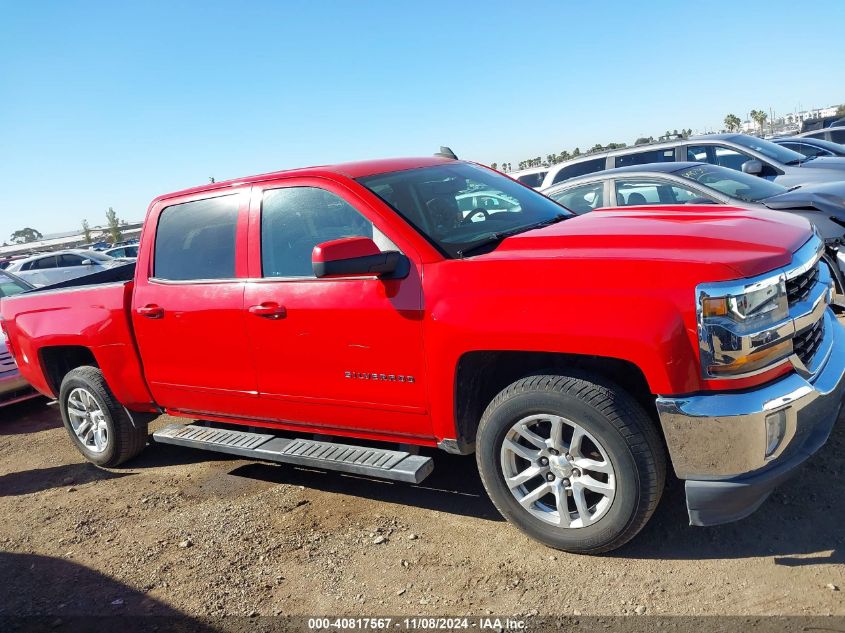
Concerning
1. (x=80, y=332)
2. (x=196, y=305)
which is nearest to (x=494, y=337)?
(x=196, y=305)

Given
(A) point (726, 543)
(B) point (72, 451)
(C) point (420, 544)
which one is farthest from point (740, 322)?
(B) point (72, 451)

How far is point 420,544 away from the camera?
142 inches

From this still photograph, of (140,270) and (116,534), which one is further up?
(140,270)

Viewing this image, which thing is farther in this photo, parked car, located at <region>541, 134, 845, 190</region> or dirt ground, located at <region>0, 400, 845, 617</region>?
parked car, located at <region>541, 134, 845, 190</region>

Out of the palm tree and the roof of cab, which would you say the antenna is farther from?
the palm tree

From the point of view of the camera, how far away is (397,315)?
11.3ft

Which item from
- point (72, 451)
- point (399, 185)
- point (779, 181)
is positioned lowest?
point (72, 451)

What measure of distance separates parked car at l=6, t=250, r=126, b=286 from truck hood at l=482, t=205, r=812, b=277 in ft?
58.9

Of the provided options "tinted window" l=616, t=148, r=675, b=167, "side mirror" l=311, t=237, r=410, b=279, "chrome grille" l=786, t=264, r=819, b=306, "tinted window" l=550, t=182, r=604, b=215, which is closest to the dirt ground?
"chrome grille" l=786, t=264, r=819, b=306

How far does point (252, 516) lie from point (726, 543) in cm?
267

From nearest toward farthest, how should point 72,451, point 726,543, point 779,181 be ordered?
point 726,543 → point 72,451 → point 779,181

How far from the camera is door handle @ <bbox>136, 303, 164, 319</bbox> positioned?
4520 millimetres

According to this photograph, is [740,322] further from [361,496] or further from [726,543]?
[361,496]

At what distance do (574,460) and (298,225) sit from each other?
Result: 2.08 metres
